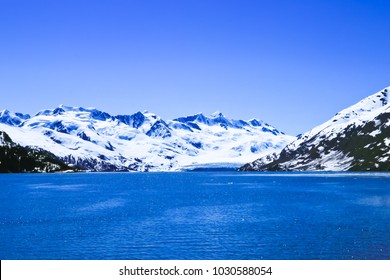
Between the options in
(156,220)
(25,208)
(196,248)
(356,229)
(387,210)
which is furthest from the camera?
(25,208)

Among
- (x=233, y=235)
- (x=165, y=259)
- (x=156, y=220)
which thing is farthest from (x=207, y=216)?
(x=165, y=259)

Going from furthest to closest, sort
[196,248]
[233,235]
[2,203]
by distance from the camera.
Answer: [2,203]
[233,235]
[196,248]

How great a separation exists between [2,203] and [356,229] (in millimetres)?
104208

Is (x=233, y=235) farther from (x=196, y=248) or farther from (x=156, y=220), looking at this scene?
(x=156, y=220)

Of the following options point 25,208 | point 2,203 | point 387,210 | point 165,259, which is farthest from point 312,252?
point 2,203

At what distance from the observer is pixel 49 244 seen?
73188mm

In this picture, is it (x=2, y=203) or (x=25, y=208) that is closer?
(x=25, y=208)

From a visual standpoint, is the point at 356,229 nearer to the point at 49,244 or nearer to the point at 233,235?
the point at 233,235

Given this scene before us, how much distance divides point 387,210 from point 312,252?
57730 mm

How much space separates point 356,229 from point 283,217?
22.4m

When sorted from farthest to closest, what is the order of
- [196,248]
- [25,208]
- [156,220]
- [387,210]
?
[25,208]
[387,210]
[156,220]
[196,248]
